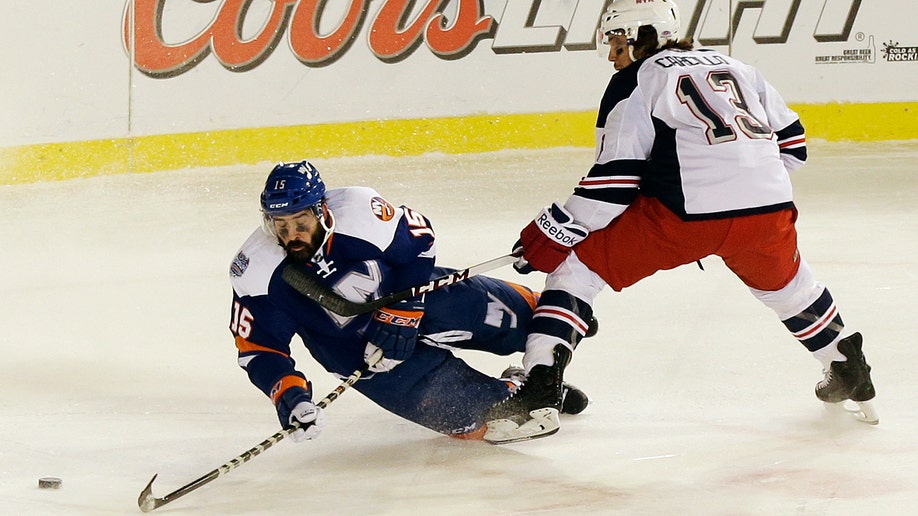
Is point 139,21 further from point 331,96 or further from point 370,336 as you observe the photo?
point 370,336

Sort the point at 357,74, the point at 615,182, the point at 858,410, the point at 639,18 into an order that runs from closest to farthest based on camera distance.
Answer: the point at 615,182
the point at 639,18
the point at 858,410
the point at 357,74

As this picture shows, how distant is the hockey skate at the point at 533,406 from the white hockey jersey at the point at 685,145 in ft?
1.13

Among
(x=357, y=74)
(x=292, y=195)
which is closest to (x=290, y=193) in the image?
(x=292, y=195)

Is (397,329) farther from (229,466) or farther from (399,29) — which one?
(399,29)

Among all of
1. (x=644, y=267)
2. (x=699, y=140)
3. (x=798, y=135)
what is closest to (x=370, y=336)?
(x=644, y=267)

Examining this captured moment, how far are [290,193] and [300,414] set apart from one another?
45 cm

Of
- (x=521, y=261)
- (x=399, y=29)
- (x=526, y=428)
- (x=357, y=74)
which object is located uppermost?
(x=399, y=29)

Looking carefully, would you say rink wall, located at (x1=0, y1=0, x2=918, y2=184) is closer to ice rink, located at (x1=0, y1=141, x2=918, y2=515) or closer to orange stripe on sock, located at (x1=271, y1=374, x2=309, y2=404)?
ice rink, located at (x1=0, y1=141, x2=918, y2=515)

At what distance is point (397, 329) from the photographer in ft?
8.67

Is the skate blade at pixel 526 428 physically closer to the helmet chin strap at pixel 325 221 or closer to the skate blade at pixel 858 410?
the helmet chin strap at pixel 325 221

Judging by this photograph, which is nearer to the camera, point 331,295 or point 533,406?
point 331,295

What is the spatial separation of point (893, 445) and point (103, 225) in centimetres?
342

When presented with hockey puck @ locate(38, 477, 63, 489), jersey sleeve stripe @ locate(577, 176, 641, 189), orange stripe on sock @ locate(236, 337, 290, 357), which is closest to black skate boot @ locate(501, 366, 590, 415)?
jersey sleeve stripe @ locate(577, 176, 641, 189)

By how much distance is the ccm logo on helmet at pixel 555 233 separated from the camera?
2783 millimetres
